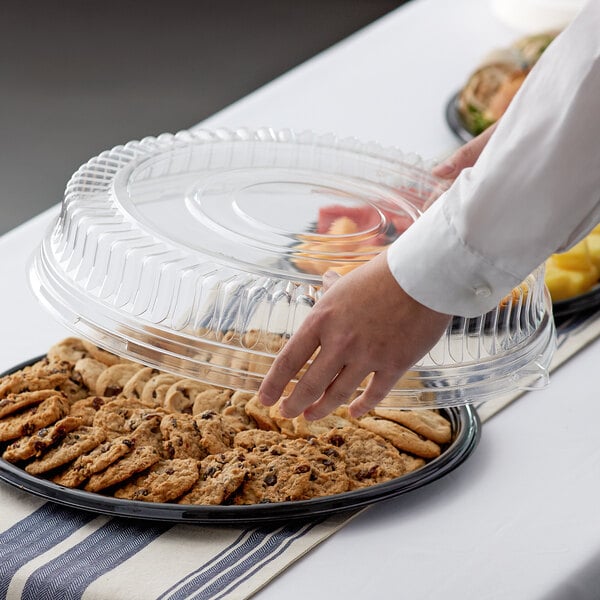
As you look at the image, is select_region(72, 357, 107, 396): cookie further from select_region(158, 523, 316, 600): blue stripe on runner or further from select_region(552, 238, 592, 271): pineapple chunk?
select_region(552, 238, 592, 271): pineapple chunk

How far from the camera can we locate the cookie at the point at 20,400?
1.57m

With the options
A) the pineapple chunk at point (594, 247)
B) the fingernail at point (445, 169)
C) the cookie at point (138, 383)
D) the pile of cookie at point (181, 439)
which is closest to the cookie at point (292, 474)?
the pile of cookie at point (181, 439)

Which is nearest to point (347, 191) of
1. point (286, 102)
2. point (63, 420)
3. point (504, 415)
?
point (504, 415)

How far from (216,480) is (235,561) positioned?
0.40 feet

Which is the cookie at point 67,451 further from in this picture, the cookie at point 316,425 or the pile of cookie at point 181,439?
the cookie at point 316,425

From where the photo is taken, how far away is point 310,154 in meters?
1.90

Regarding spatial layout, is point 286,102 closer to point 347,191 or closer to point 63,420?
point 347,191

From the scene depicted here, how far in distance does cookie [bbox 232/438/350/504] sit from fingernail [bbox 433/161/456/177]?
0.58 meters

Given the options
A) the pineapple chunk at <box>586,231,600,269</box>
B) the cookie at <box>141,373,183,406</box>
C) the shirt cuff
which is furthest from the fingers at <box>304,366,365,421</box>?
the pineapple chunk at <box>586,231,600,269</box>

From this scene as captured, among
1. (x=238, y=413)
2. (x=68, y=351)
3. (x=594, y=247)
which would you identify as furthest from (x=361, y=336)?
(x=594, y=247)

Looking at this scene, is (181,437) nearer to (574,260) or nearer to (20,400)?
(20,400)

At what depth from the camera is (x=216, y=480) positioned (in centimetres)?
148

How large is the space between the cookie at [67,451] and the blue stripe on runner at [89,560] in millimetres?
110

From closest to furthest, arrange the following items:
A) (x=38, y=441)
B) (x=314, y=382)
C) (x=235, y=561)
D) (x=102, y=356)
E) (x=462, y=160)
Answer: (x=314, y=382) → (x=235, y=561) → (x=38, y=441) → (x=102, y=356) → (x=462, y=160)
